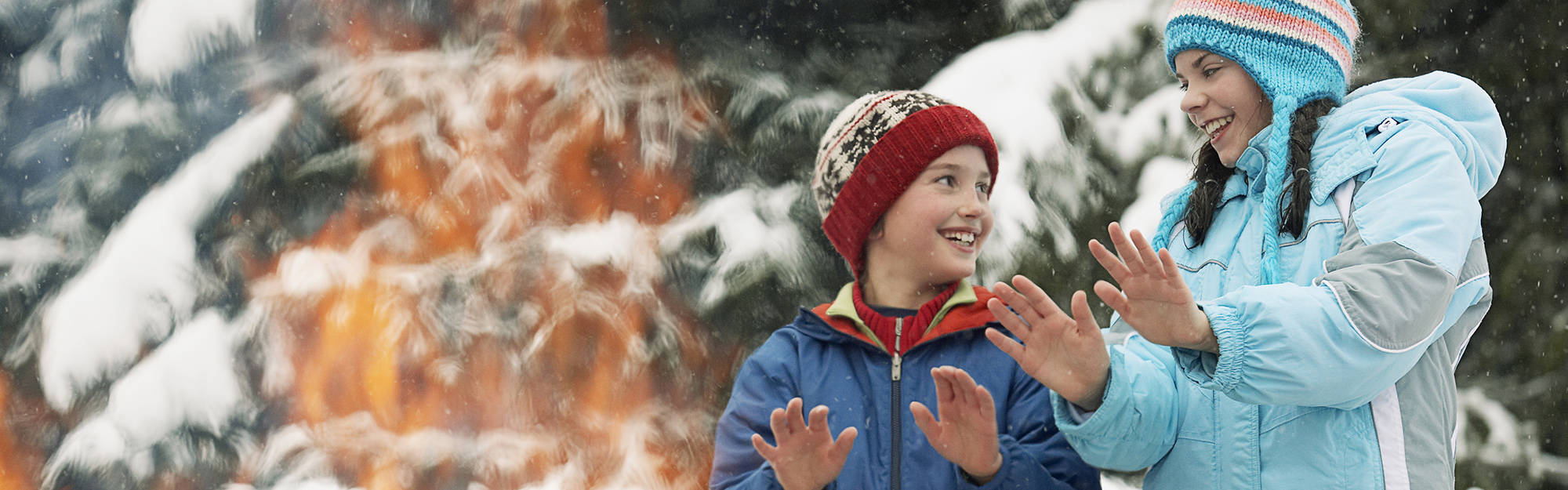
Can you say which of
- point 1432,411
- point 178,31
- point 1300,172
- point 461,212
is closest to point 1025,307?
point 1300,172

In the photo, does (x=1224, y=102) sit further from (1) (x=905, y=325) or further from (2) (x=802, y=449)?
(2) (x=802, y=449)

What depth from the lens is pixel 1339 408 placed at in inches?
55.8

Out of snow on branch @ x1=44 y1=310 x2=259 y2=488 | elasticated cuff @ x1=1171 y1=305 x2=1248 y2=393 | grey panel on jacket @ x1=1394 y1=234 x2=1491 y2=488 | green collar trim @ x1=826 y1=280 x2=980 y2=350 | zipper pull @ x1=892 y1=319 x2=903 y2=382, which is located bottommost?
snow on branch @ x1=44 y1=310 x2=259 y2=488

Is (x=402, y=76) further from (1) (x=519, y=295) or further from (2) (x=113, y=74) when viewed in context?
(2) (x=113, y=74)

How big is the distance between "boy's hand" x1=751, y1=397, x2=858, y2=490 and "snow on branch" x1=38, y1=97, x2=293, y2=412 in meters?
2.91

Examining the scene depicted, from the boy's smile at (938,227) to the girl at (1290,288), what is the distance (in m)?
0.41

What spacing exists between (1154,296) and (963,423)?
1.51ft

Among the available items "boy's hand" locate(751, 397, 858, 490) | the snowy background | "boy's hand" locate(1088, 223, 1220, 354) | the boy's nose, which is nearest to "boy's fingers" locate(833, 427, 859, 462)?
"boy's hand" locate(751, 397, 858, 490)

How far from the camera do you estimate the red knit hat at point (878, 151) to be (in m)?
2.12

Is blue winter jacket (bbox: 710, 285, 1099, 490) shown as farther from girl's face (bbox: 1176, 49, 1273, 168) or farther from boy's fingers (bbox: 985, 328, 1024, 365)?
girl's face (bbox: 1176, 49, 1273, 168)

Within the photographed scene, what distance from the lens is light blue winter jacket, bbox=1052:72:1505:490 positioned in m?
1.27

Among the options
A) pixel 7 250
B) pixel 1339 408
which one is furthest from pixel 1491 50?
pixel 7 250

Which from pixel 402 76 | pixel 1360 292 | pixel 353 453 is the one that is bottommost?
pixel 353 453

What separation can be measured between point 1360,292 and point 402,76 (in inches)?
134
